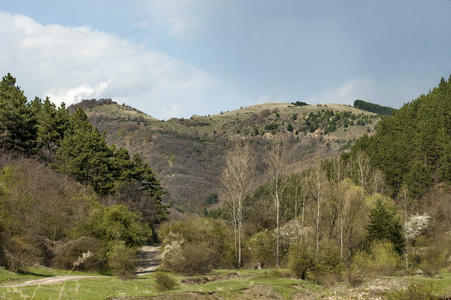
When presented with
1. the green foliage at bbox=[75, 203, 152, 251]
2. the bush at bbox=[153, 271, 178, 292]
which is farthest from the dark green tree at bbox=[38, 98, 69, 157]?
the bush at bbox=[153, 271, 178, 292]

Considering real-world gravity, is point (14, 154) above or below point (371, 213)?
above

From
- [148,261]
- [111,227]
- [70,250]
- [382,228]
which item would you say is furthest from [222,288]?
[382,228]

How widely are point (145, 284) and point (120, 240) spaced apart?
53.1ft

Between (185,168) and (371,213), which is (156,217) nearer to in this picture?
(371,213)

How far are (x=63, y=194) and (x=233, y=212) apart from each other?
20265 millimetres

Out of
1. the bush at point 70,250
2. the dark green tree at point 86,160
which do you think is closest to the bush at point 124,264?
the bush at point 70,250

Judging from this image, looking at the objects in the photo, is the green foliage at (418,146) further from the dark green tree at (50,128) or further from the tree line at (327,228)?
the dark green tree at (50,128)

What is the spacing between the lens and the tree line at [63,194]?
32.8 m

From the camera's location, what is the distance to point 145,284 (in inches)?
995

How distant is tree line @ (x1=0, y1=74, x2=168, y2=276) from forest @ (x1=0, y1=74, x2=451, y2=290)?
16 cm

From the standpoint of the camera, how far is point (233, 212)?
174 feet

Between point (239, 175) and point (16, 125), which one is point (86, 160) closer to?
point (16, 125)

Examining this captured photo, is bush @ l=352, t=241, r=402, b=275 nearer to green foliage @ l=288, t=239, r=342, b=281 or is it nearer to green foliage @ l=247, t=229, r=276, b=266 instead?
green foliage @ l=288, t=239, r=342, b=281

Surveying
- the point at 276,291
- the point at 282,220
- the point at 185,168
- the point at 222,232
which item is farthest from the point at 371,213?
the point at 185,168
